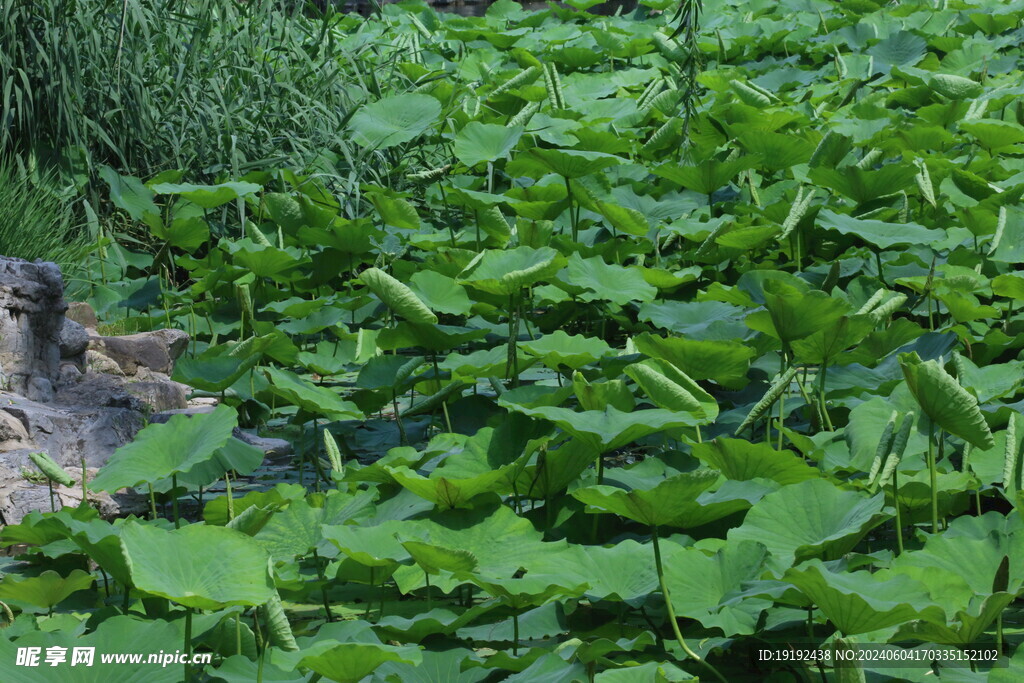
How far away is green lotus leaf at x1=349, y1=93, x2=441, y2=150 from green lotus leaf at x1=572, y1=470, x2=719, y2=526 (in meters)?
2.26

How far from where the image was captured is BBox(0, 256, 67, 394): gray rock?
7.80ft

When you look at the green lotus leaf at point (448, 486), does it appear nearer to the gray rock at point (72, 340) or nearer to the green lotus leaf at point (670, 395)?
the green lotus leaf at point (670, 395)

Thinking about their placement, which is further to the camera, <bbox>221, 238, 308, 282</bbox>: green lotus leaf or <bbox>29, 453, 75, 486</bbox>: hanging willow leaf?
<bbox>221, 238, 308, 282</bbox>: green lotus leaf

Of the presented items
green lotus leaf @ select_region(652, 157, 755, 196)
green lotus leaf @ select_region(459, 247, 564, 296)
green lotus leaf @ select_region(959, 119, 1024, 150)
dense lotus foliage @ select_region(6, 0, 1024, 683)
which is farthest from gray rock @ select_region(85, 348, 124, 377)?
green lotus leaf @ select_region(959, 119, 1024, 150)

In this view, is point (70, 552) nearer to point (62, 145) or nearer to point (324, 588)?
point (324, 588)

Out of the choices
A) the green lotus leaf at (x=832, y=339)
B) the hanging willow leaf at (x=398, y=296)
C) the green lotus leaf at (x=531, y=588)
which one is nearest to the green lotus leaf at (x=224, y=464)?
the hanging willow leaf at (x=398, y=296)

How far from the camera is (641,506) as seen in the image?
139cm

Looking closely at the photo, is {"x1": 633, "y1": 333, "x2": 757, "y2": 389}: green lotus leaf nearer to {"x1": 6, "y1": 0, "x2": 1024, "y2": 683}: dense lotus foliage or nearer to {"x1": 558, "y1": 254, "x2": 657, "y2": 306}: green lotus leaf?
{"x1": 6, "y1": 0, "x2": 1024, "y2": 683}: dense lotus foliage

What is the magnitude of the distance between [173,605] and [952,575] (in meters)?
1.00

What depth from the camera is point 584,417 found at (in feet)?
5.22

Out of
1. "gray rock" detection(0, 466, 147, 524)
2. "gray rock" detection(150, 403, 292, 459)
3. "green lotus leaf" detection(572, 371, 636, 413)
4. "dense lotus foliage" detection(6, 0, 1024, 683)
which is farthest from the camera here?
"gray rock" detection(150, 403, 292, 459)

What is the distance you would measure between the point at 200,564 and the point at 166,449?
0.47m

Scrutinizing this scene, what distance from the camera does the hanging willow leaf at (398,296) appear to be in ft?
6.89

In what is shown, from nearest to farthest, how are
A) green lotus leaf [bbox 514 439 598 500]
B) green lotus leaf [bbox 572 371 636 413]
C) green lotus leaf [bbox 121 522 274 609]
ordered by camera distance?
green lotus leaf [bbox 121 522 274 609]
green lotus leaf [bbox 514 439 598 500]
green lotus leaf [bbox 572 371 636 413]
